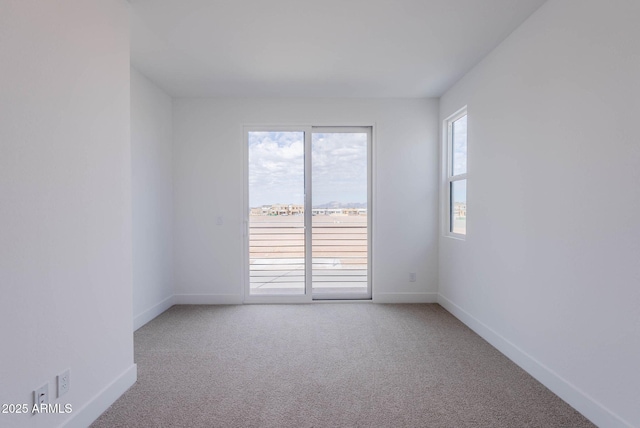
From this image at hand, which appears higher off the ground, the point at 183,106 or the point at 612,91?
the point at 183,106

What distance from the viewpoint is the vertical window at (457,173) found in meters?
3.85

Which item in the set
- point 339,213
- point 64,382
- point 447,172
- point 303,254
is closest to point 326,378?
point 64,382

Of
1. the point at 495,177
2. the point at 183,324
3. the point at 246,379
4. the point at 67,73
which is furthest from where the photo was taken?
the point at 183,324

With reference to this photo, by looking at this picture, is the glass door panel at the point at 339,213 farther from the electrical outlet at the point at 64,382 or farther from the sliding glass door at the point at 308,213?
the electrical outlet at the point at 64,382

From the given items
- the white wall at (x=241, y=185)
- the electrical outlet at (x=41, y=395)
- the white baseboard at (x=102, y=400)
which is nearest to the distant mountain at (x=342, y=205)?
the white wall at (x=241, y=185)

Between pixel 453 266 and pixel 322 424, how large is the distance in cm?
259

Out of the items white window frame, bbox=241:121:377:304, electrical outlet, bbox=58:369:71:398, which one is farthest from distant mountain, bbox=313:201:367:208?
electrical outlet, bbox=58:369:71:398

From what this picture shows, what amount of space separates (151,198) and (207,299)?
1417 millimetres

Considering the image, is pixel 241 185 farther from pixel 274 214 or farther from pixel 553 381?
pixel 553 381

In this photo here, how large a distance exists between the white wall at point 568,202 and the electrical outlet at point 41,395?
9.19 ft

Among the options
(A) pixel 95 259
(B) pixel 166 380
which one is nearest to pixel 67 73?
(A) pixel 95 259

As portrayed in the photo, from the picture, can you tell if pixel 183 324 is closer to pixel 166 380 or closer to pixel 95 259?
pixel 166 380

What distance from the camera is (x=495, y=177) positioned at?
3.05 m

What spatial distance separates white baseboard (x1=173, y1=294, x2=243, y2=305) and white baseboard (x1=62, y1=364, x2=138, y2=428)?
1.89m
